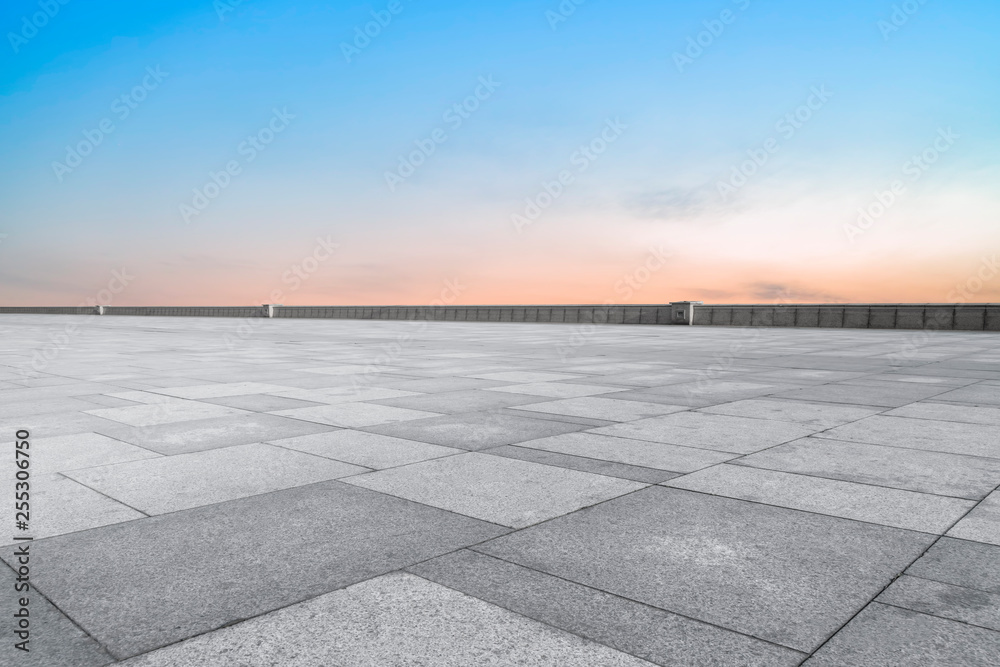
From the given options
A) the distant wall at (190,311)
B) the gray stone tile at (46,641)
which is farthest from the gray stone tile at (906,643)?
the distant wall at (190,311)

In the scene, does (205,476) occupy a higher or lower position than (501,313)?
lower

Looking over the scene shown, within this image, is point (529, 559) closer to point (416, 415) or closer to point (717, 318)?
point (416, 415)

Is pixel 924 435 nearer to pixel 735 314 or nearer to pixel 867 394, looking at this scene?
pixel 867 394

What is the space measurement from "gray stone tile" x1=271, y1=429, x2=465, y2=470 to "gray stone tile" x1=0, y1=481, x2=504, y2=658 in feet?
3.07

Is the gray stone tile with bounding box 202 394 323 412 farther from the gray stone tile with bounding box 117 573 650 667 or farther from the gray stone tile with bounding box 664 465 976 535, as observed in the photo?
the gray stone tile with bounding box 117 573 650 667

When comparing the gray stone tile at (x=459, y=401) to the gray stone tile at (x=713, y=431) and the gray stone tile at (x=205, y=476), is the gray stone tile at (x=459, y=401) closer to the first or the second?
the gray stone tile at (x=713, y=431)

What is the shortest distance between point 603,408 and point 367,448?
3054 mm

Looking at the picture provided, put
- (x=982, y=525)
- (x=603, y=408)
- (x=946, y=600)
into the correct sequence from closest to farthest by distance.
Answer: (x=946, y=600)
(x=982, y=525)
(x=603, y=408)

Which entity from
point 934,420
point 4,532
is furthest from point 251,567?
point 934,420

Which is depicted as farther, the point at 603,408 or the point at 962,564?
the point at 603,408

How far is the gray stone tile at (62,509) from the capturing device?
3.66 meters

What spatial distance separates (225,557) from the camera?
323 centimetres

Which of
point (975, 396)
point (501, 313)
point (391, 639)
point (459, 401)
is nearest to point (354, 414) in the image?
point (459, 401)

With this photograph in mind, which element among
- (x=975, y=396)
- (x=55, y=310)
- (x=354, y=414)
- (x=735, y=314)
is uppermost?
(x=735, y=314)
